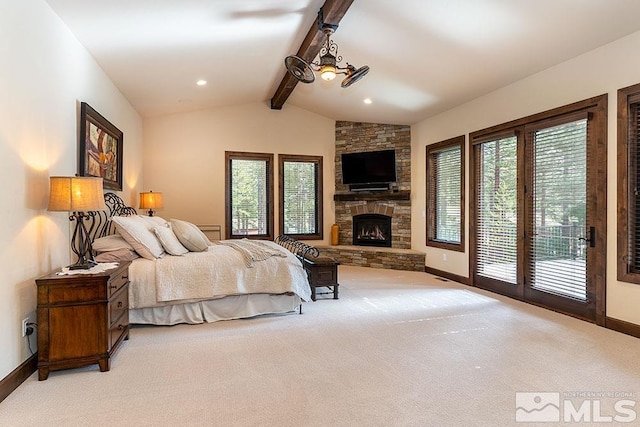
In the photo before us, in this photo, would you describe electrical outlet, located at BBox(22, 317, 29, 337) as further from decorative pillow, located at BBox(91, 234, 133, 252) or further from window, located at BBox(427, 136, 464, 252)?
window, located at BBox(427, 136, 464, 252)

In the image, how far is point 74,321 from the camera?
→ 106 inches

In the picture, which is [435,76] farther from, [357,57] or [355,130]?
[355,130]

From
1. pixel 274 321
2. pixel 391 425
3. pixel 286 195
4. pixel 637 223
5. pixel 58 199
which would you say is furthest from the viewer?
pixel 286 195

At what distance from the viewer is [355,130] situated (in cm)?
785

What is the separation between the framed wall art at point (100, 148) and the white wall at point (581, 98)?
5.03m

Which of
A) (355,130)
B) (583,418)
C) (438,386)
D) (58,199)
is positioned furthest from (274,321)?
(355,130)

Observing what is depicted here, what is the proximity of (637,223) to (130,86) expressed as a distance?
241 inches

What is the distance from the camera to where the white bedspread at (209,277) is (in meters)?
3.67

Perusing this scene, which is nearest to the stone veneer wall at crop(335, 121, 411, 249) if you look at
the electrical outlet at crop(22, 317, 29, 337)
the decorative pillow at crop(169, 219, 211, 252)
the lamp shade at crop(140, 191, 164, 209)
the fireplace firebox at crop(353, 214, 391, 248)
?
the fireplace firebox at crop(353, 214, 391, 248)

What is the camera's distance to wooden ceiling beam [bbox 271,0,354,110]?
3.71 metres

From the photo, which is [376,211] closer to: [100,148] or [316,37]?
[316,37]

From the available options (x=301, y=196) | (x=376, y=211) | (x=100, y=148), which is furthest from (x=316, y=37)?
(x=376, y=211)

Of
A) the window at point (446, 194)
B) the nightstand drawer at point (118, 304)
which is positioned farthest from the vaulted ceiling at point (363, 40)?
the nightstand drawer at point (118, 304)

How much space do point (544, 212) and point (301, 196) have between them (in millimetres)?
4551
